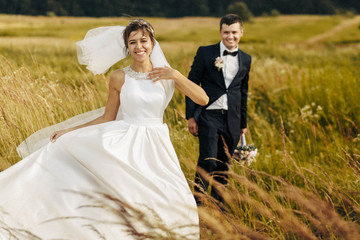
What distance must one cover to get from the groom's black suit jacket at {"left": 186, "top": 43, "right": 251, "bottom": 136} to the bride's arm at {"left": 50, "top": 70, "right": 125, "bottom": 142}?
0.64 metres

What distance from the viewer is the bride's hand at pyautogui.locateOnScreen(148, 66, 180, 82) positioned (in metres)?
2.70

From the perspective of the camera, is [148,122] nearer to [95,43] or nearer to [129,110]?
[129,110]

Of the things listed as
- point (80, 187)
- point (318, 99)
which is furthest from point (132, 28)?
point (318, 99)

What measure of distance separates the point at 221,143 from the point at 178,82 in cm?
85

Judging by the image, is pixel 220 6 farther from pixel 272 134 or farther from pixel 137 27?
pixel 137 27

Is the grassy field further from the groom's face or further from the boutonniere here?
the groom's face

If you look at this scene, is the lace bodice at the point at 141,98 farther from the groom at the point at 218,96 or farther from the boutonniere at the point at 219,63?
the boutonniere at the point at 219,63

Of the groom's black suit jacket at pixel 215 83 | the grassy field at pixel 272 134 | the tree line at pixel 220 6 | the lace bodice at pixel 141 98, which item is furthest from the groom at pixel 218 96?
the tree line at pixel 220 6

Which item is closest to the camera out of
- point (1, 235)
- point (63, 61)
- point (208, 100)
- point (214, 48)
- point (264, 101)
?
point (1, 235)

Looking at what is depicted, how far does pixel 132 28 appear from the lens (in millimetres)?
2736

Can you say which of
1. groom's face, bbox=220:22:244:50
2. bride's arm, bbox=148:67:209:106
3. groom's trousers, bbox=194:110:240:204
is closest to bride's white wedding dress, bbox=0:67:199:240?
bride's arm, bbox=148:67:209:106

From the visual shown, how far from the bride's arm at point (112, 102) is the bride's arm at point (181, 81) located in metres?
0.25

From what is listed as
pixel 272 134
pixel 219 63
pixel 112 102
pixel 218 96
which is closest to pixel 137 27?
pixel 112 102

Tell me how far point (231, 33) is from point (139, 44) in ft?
2.80
